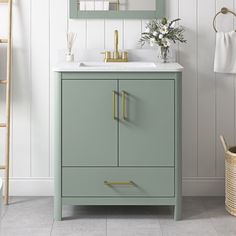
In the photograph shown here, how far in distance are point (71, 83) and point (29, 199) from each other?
0.95 metres

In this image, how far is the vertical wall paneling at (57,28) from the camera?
13.0ft

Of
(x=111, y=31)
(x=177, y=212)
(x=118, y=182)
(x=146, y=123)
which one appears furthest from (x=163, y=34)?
(x=177, y=212)

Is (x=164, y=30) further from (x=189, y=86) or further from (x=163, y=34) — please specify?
(x=189, y=86)

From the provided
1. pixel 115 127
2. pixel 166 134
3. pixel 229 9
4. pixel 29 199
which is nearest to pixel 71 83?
pixel 115 127

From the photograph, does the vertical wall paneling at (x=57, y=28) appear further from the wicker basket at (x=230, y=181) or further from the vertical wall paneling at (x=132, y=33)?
the wicker basket at (x=230, y=181)

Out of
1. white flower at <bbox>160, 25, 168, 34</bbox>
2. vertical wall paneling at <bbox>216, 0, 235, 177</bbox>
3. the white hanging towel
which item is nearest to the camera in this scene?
white flower at <bbox>160, 25, 168, 34</bbox>

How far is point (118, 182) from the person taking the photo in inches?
139

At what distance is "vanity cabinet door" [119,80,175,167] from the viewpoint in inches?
137

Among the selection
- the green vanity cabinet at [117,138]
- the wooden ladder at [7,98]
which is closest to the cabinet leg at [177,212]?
the green vanity cabinet at [117,138]

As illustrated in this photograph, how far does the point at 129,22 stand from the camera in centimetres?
399

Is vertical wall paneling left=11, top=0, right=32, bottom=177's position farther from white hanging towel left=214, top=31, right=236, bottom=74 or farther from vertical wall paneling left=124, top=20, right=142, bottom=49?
white hanging towel left=214, top=31, right=236, bottom=74

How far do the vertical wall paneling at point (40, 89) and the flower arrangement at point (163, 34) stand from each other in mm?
670

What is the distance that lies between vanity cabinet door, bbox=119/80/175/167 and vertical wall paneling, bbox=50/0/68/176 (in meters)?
0.70

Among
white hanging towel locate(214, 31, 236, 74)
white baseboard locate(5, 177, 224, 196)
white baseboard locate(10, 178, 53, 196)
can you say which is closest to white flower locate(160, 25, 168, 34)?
white hanging towel locate(214, 31, 236, 74)
